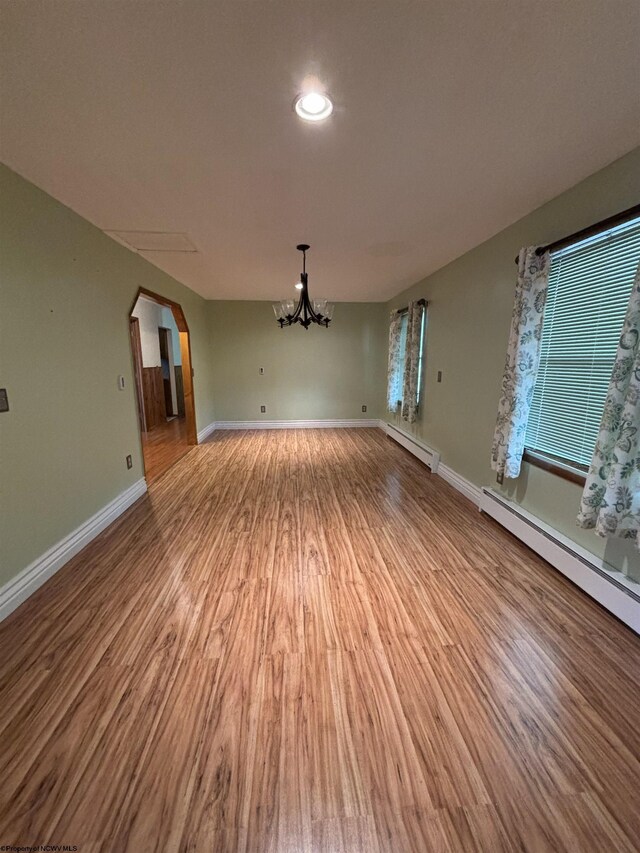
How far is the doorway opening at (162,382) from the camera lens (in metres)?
4.41

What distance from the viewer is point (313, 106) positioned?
4.44ft

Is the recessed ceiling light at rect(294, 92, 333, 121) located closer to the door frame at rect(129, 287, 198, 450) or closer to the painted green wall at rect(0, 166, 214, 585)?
the painted green wall at rect(0, 166, 214, 585)

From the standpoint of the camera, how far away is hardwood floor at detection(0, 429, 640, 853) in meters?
0.93

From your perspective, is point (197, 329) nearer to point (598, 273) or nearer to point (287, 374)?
point (287, 374)

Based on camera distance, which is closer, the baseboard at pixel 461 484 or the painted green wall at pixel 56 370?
the painted green wall at pixel 56 370

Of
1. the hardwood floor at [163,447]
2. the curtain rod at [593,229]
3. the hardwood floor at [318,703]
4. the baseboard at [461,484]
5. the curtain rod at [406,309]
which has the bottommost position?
the hardwood floor at [318,703]

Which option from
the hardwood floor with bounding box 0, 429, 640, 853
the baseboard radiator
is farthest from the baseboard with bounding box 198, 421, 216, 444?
the baseboard radiator

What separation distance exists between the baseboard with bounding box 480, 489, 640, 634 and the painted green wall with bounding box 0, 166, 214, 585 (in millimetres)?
3122

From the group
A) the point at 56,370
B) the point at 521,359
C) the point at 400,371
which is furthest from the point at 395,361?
the point at 56,370

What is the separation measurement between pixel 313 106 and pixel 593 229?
5.35ft

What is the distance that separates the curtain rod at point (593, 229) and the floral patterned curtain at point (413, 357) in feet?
6.65

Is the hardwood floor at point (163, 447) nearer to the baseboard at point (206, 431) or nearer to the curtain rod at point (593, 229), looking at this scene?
the baseboard at point (206, 431)

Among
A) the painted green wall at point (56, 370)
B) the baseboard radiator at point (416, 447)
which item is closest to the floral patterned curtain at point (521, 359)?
the baseboard radiator at point (416, 447)

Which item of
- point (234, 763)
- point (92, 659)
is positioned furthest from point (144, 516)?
point (234, 763)
